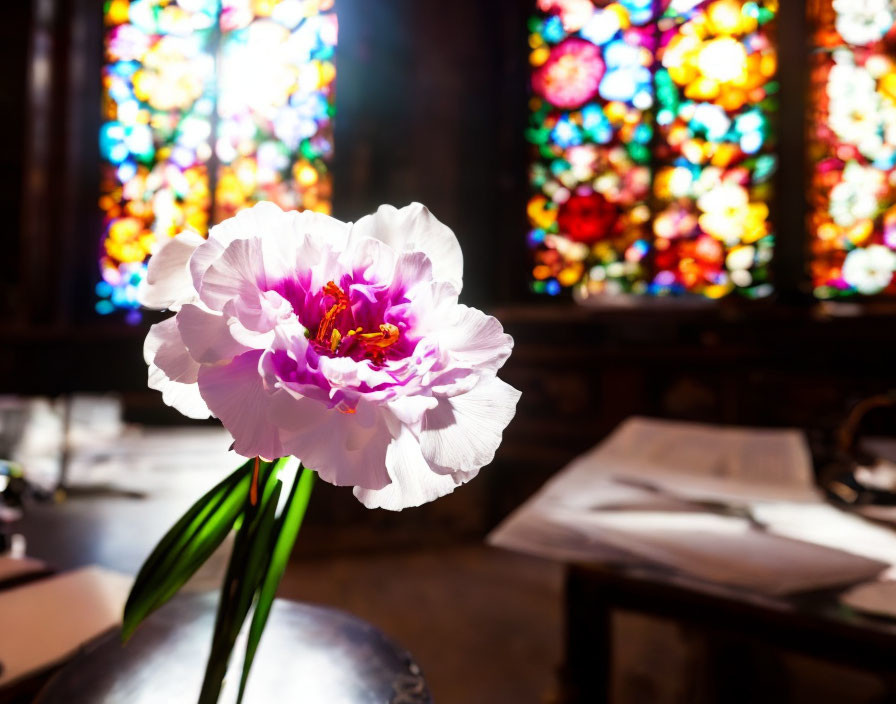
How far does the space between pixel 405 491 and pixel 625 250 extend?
356 centimetres

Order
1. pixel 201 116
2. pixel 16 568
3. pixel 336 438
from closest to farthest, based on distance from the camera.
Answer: pixel 336 438 → pixel 16 568 → pixel 201 116

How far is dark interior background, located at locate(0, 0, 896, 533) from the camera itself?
125 inches

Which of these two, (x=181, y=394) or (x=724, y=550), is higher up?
(x=181, y=394)

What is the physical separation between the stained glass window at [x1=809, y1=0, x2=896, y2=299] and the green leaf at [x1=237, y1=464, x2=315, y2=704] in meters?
→ 3.45

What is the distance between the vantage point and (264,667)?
1.59 feet

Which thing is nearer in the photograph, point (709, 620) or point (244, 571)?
point (244, 571)

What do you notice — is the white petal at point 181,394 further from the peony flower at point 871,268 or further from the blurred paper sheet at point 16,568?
the peony flower at point 871,268

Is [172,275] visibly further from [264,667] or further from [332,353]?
[264,667]

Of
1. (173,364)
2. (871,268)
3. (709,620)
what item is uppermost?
(871,268)

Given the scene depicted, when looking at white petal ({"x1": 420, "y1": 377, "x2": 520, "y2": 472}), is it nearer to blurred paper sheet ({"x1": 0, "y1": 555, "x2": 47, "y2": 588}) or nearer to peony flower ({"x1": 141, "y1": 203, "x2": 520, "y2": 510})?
peony flower ({"x1": 141, "y1": 203, "x2": 520, "y2": 510})

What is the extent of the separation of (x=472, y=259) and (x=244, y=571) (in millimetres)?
3516

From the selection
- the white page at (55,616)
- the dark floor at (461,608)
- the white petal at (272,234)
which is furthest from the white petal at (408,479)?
the dark floor at (461,608)

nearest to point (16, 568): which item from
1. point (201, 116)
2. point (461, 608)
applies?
point (461, 608)

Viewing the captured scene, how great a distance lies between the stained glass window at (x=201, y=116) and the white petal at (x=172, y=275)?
159 inches
